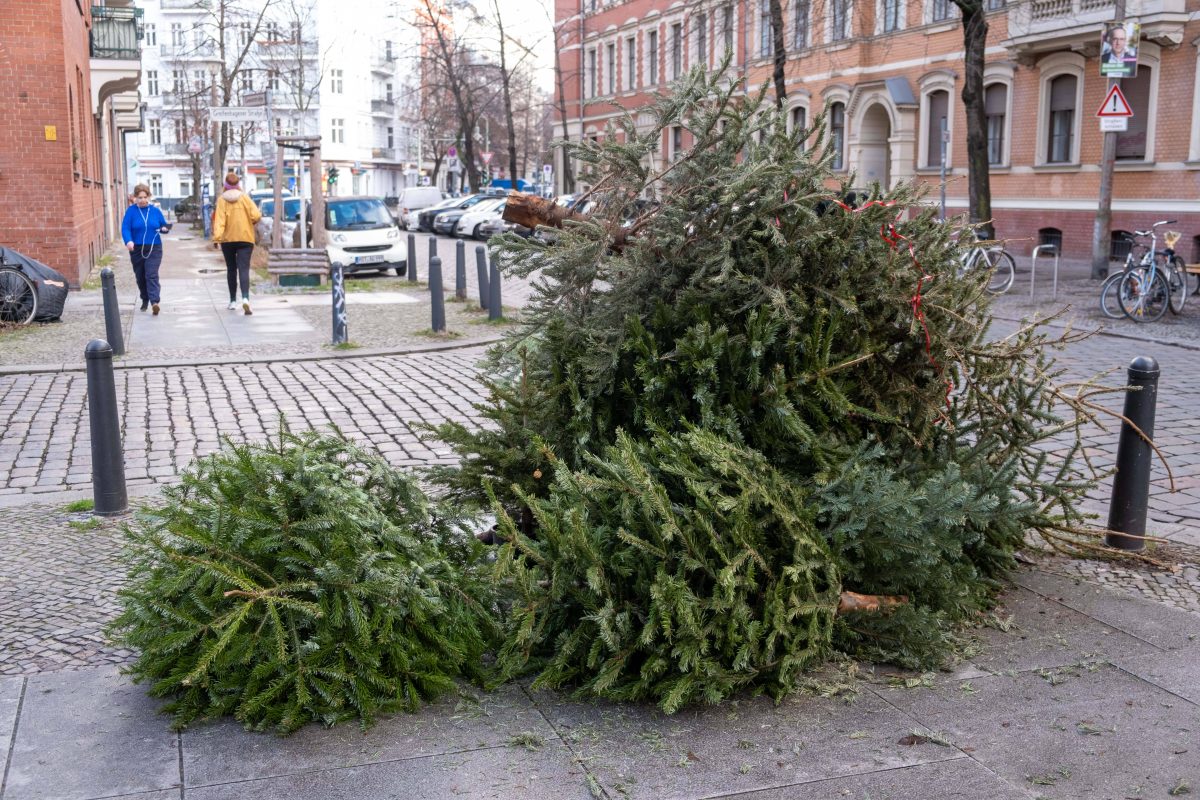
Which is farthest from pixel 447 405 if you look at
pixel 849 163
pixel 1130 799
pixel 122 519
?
pixel 849 163

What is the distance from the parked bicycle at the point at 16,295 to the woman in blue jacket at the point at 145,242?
6.42 ft

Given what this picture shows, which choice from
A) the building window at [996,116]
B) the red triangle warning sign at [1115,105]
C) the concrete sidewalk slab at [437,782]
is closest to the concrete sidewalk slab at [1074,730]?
the concrete sidewalk slab at [437,782]

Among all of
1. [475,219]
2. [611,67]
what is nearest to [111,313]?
[475,219]

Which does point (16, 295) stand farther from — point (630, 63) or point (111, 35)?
point (630, 63)

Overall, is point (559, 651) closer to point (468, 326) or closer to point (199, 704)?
point (199, 704)

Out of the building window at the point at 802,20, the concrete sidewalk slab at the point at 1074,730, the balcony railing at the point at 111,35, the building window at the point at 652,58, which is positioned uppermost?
the building window at the point at 652,58

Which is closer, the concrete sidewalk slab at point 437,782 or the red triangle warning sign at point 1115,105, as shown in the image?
the concrete sidewalk slab at point 437,782

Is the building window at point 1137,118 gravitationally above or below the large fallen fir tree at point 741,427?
above

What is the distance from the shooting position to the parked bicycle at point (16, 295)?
14.2m

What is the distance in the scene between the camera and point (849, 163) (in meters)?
38.8

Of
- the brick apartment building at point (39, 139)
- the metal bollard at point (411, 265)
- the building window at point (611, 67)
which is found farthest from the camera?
the building window at point (611, 67)

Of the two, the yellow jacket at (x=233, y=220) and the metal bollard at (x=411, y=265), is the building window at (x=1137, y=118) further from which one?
the yellow jacket at (x=233, y=220)

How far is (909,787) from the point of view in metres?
3.31

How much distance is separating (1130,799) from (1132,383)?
110 inches
